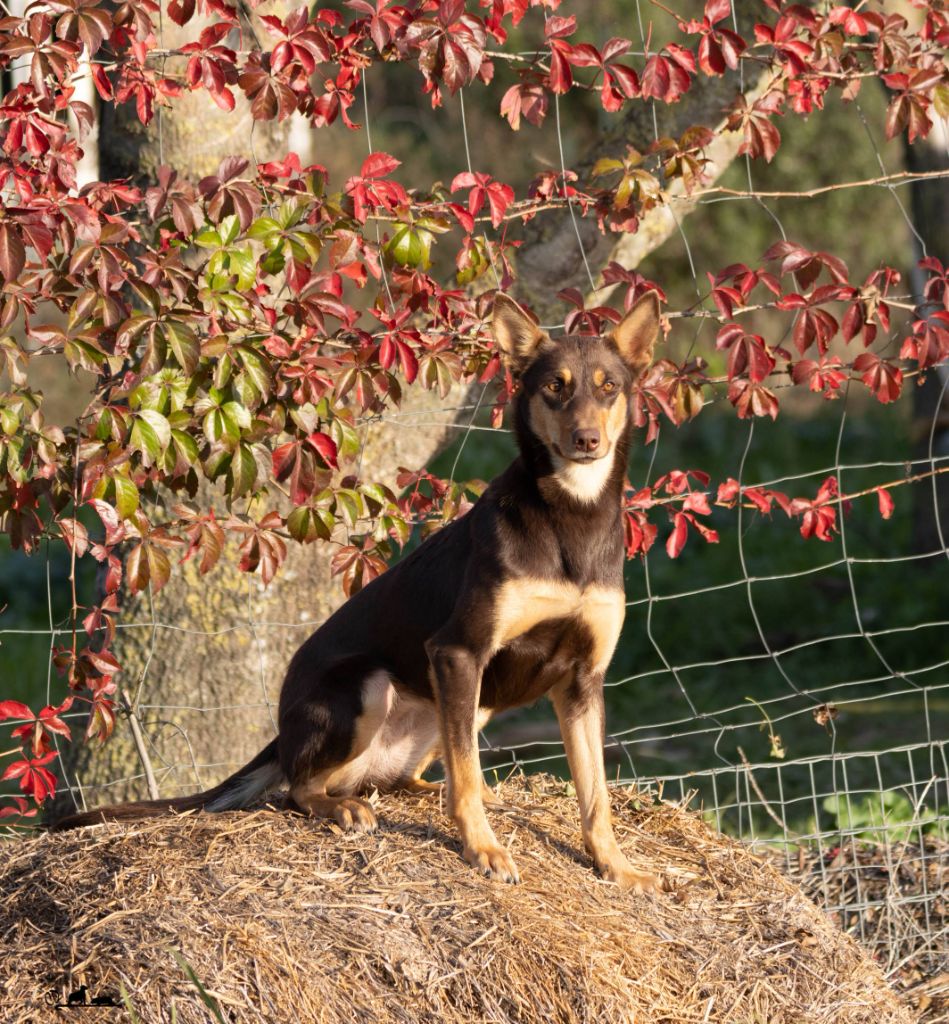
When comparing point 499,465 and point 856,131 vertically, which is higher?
point 856,131

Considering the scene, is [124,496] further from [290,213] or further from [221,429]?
[290,213]

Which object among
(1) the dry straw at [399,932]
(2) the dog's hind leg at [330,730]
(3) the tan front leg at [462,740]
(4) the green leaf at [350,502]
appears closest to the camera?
(1) the dry straw at [399,932]

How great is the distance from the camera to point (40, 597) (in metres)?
10.7

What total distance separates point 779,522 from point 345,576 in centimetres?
748

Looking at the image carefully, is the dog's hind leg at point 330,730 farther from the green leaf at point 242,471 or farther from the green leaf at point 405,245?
the green leaf at point 405,245

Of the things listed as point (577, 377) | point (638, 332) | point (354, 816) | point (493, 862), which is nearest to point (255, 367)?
point (577, 377)

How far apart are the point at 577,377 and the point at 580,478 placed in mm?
284

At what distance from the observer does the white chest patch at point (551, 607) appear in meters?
3.61

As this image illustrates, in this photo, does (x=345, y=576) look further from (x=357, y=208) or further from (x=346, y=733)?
(x=357, y=208)

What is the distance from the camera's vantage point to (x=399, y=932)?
3.09 meters

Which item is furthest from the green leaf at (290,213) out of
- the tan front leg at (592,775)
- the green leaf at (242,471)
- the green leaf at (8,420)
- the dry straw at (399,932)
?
the dry straw at (399,932)

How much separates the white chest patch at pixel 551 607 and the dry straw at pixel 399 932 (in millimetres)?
583

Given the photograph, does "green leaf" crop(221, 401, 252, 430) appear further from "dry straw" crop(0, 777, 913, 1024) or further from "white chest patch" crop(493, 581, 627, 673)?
"dry straw" crop(0, 777, 913, 1024)

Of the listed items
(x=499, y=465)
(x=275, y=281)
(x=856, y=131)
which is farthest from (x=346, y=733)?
(x=856, y=131)
